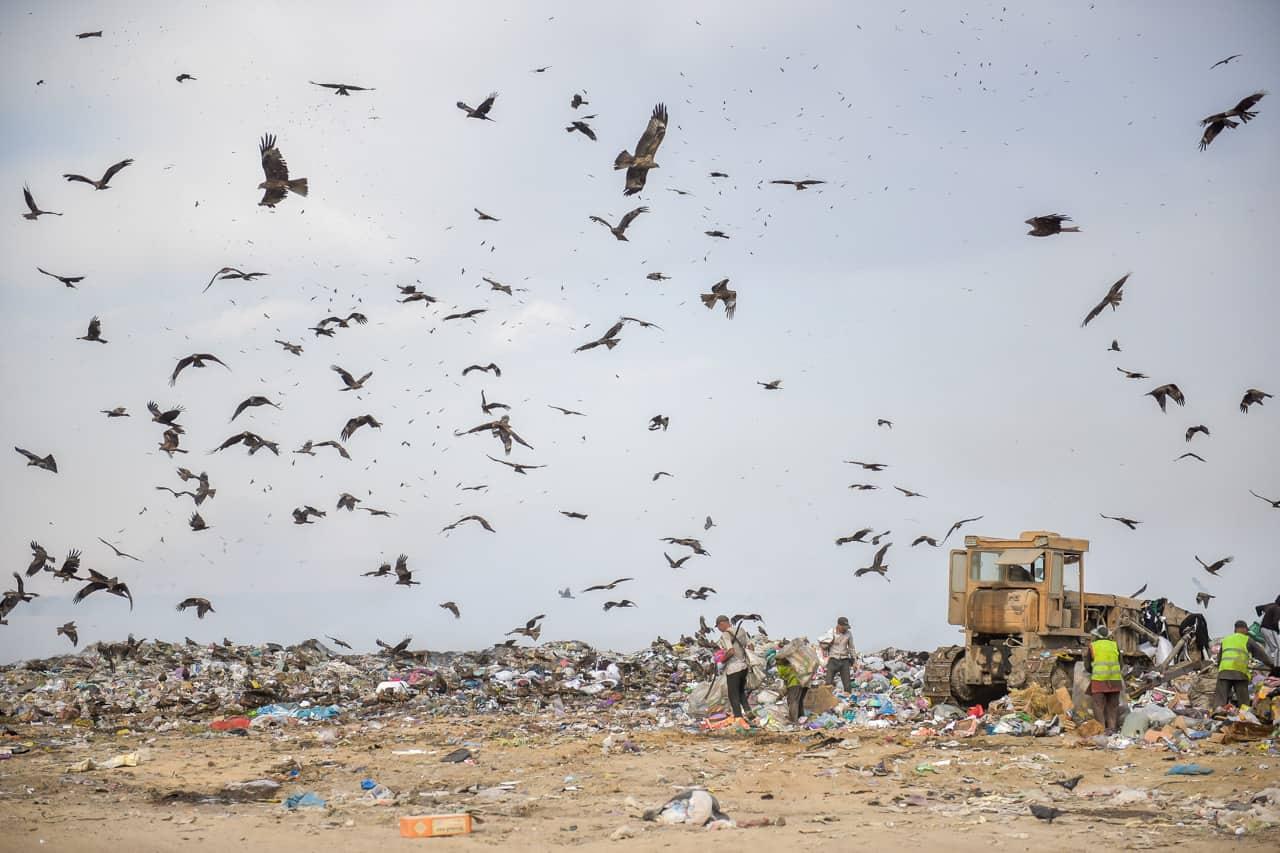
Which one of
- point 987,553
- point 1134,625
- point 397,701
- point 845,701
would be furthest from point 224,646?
point 1134,625

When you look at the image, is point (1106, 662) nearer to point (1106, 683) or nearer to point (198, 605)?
point (1106, 683)

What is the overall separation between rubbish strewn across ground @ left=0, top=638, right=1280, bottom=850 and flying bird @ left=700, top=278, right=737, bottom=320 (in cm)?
380

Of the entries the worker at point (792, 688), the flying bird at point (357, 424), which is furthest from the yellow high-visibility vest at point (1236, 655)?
the flying bird at point (357, 424)

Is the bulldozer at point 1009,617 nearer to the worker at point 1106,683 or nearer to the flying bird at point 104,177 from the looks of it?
the worker at point 1106,683

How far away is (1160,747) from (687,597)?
26.6ft

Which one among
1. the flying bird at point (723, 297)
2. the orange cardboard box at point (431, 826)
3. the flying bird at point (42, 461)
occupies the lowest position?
the orange cardboard box at point (431, 826)

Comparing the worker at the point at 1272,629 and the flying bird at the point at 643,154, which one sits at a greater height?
the flying bird at the point at 643,154

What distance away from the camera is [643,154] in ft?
37.8

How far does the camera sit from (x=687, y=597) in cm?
1866

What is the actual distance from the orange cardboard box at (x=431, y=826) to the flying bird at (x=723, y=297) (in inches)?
279

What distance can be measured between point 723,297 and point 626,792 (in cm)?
605

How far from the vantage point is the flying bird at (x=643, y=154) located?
11.4 m

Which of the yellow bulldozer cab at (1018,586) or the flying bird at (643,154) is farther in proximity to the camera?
the yellow bulldozer cab at (1018,586)

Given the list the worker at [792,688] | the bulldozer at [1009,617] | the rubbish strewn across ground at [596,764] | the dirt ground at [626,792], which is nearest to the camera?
the dirt ground at [626,792]
